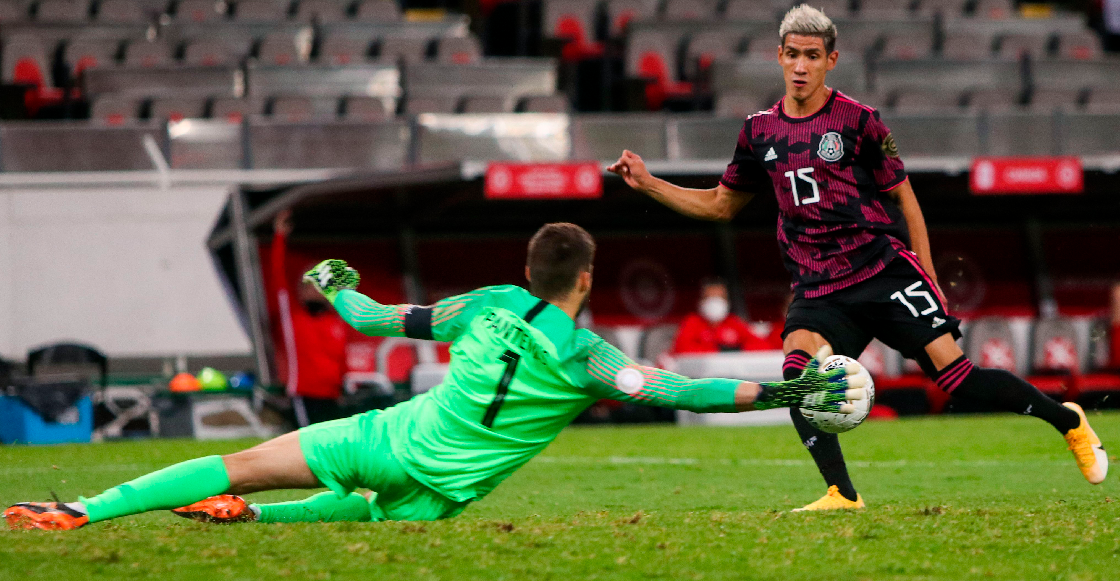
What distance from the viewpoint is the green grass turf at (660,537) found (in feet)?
12.4

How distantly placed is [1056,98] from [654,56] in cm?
585

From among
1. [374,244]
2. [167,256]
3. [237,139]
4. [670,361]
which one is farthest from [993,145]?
[167,256]

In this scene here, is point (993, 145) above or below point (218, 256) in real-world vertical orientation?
above

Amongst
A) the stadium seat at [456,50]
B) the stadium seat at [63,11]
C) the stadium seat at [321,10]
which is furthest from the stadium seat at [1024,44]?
Result: the stadium seat at [63,11]

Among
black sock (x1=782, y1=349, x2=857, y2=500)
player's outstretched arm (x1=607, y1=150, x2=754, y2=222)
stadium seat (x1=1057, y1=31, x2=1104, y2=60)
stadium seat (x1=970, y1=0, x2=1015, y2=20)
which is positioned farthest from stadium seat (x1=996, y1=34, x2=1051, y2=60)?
black sock (x1=782, y1=349, x2=857, y2=500)

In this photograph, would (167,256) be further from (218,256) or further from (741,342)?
(741,342)

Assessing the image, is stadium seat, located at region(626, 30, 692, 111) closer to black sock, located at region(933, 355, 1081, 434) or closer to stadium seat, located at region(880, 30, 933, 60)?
stadium seat, located at region(880, 30, 933, 60)

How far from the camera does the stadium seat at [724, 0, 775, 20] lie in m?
21.2

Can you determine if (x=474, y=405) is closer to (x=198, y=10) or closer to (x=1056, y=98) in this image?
(x=1056, y=98)

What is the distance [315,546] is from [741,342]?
39.4ft

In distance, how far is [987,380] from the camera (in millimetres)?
5430

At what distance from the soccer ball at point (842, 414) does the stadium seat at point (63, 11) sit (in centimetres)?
1871

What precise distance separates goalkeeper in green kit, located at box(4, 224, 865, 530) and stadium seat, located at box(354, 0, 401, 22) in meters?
17.6

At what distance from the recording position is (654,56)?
19828 mm
